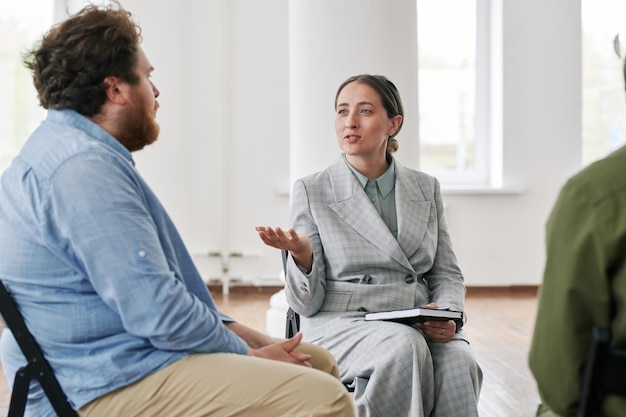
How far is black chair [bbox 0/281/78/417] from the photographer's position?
6.18 ft

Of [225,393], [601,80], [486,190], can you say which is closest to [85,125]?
[225,393]

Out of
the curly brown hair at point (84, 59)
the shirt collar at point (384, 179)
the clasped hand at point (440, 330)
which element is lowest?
the clasped hand at point (440, 330)

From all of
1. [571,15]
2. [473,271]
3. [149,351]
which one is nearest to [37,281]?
[149,351]

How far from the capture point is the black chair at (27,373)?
6.18 feet

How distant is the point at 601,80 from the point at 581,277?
7.38m

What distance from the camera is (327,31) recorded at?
14.9ft

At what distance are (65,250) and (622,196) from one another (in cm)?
113

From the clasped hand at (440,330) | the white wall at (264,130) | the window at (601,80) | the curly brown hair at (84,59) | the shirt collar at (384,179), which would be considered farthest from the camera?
the window at (601,80)

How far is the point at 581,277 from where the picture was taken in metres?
1.39

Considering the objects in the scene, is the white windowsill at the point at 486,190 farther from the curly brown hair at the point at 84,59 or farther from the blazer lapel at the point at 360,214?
the curly brown hair at the point at 84,59

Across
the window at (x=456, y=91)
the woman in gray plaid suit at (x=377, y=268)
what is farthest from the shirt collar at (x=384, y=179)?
the window at (x=456, y=91)

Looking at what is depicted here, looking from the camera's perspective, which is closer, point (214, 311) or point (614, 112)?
point (214, 311)

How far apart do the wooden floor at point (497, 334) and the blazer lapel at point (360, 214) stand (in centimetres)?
68

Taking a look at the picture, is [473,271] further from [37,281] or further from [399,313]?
[37,281]
